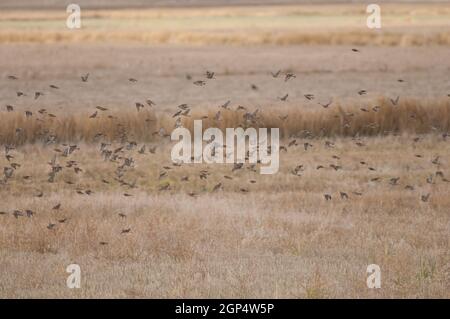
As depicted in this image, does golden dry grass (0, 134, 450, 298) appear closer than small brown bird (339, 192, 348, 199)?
Yes

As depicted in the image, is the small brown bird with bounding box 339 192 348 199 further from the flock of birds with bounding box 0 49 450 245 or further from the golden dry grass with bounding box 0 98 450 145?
the golden dry grass with bounding box 0 98 450 145

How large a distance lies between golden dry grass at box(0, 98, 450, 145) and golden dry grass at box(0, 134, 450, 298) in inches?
116

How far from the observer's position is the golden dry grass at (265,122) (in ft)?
79.9

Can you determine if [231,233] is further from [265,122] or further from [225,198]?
[265,122]

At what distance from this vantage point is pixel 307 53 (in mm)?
54219

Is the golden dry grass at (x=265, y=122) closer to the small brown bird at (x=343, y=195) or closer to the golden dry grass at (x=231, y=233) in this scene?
the golden dry grass at (x=231, y=233)

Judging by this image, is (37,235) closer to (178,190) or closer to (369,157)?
(178,190)

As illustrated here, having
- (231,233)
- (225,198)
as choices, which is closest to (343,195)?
(225,198)

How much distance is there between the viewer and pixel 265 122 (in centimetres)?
2559

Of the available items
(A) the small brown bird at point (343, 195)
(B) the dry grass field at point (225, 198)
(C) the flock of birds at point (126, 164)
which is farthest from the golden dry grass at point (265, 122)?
(A) the small brown bird at point (343, 195)

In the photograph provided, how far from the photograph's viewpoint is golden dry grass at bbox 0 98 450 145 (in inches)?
959

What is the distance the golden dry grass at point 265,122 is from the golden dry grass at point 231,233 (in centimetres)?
294

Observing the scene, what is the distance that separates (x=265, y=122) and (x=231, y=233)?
11.4 metres

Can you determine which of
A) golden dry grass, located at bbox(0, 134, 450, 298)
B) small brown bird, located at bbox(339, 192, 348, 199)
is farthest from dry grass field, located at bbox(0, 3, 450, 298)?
small brown bird, located at bbox(339, 192, 348, 199)
